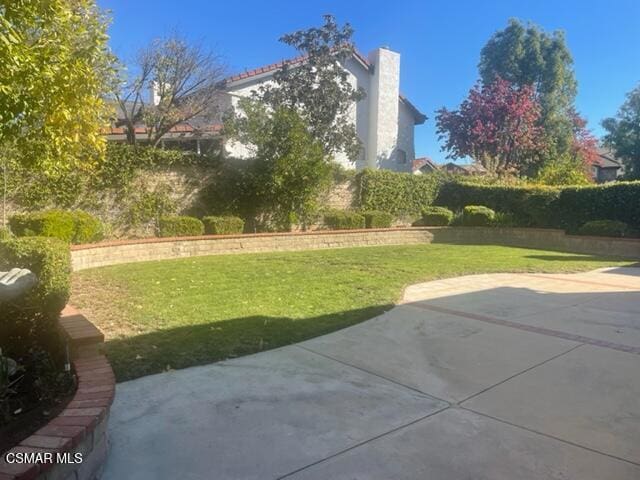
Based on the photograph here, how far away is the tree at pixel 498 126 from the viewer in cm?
2461

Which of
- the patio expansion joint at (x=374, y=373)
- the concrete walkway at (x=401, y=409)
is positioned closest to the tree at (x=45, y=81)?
the concrete walkway at (x=401, y=409)

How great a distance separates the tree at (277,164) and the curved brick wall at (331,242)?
4.19ft

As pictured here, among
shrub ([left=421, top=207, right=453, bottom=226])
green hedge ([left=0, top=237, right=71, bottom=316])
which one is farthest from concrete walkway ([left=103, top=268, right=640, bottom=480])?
shrub ([left=421, top=207, right=453, bottom=226])

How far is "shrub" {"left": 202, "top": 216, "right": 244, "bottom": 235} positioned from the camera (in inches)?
500

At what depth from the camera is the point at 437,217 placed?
17281 millimetres

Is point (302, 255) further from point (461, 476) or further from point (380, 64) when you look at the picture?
point (380, 64)

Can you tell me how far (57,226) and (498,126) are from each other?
71.1ft

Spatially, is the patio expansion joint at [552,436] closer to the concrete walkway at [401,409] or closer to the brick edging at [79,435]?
the concrete walkway at [401,409]

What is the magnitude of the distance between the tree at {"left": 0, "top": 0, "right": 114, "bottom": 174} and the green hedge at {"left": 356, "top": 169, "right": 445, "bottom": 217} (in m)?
11.3

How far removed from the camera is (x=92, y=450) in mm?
2391

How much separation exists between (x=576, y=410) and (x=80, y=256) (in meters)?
8.88

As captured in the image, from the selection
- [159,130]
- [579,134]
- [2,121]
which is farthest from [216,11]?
[579,134]

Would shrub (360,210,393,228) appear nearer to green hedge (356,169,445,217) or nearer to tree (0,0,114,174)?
green hedge (356,169,445,217)

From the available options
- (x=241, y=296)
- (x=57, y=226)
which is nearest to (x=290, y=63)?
(x=57, y=226)
